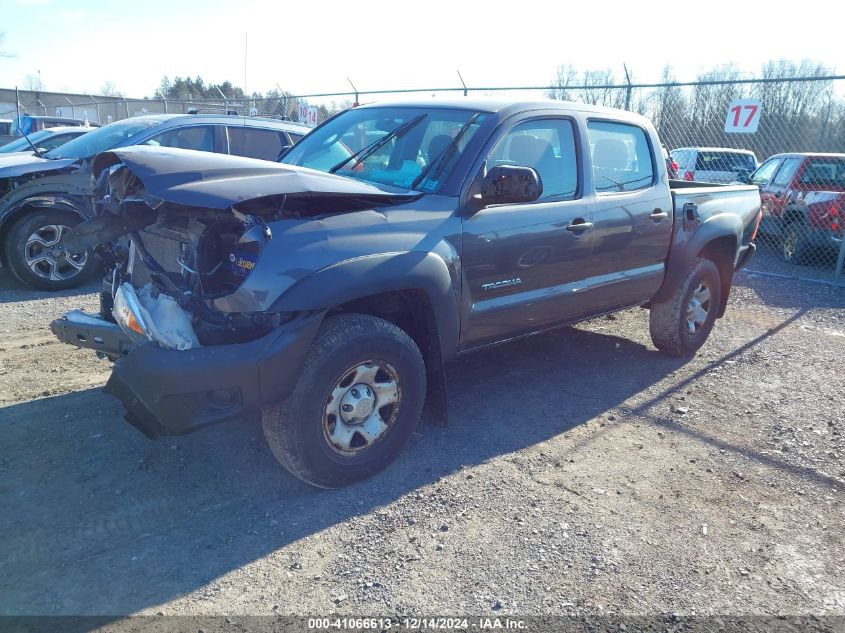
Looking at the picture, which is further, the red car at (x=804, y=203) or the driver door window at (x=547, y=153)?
the red car at (x=804, y=203)

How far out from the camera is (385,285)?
3.32m

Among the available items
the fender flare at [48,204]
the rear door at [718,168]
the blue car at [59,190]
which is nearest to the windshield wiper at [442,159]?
the blue car at [59,190]

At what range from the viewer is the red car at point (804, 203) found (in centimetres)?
1035

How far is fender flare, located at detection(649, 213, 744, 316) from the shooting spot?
535 centimetres

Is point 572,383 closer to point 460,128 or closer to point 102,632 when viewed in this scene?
point 460,128

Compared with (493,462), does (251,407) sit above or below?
above

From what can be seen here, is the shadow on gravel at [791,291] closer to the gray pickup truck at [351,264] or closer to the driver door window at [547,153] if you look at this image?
the gray pickup truck at [351,264]

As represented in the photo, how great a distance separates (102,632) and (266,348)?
4.06ft

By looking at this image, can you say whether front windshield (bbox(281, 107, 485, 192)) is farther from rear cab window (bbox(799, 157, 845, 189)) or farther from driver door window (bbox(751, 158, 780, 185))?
driver door window (bbox(751, 158, 780, 185))

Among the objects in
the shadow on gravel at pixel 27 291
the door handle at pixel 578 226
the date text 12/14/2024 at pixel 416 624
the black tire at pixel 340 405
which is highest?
the door handle at pixel 578 226

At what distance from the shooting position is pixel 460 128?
4.06 m

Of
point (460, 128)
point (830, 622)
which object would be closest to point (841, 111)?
point (460, 128)

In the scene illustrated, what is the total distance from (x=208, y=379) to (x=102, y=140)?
5.93 meters

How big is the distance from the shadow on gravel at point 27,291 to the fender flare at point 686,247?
5.78m
